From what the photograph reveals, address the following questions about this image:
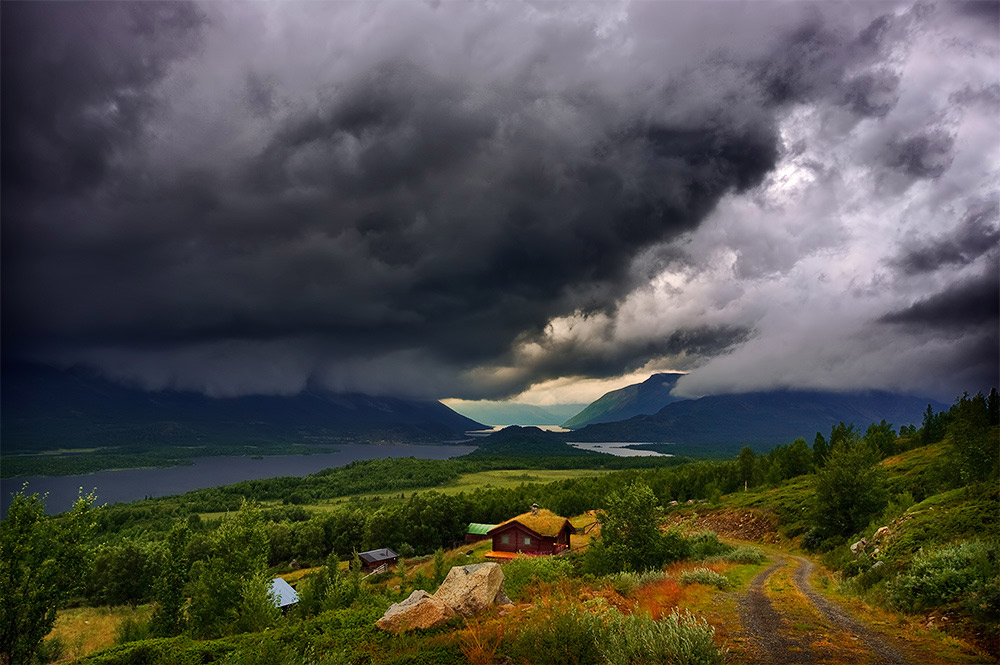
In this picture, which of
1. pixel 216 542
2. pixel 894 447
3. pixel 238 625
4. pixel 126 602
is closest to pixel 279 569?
pixel 126 602

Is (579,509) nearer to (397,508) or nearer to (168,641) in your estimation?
(397,508)

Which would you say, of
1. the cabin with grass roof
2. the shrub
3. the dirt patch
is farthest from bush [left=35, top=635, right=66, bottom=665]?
the dirt patch

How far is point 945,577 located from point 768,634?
7506 millimetres

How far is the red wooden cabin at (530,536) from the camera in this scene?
58.9m

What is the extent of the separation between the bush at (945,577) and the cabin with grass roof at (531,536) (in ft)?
151

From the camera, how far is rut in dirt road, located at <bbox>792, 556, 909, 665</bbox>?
438 inches

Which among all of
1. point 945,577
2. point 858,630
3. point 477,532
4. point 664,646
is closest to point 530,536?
point 477,532

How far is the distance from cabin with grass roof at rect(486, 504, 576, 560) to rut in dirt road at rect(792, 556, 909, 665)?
42013mm

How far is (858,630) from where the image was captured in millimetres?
13445

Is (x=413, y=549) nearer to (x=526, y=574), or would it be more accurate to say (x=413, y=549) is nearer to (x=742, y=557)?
(x=742, y=557)

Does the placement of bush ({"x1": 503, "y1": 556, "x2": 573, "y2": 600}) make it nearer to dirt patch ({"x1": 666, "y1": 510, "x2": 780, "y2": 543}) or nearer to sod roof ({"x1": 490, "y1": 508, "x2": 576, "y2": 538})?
dirt patch ({"x1": 666, "y1": 510, "x2": 780, "y2": 543})

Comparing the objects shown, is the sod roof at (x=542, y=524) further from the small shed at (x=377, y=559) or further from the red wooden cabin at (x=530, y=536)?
the small shed at (x=377, y=559)

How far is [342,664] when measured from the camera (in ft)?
35.8

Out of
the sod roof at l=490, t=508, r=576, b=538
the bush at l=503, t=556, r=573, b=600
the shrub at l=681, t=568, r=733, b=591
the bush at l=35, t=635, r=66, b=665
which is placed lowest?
the bush at l=35, t=635, r=66, b=665
